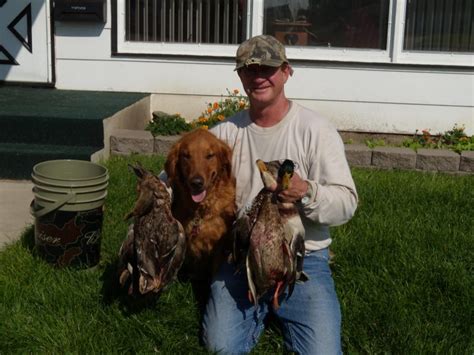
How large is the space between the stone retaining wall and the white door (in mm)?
1889

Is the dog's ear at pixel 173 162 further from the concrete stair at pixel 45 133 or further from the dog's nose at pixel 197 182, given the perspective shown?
the concrete stair at pixel 45 133

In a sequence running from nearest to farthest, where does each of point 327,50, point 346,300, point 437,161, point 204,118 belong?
point 346,300 → point 437,161 → point 204,118 → point 327,50

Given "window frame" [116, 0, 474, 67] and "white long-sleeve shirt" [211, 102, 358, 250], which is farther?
"window frame" [116, 0, 474, 67]

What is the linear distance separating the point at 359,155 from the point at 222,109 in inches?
67.3

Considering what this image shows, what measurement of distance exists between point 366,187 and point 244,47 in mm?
2775

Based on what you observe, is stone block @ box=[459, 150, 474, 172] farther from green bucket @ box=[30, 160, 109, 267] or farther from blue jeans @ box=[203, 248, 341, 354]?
green bucket @ box=[30, 160, 109, 267]

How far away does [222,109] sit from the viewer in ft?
23.2

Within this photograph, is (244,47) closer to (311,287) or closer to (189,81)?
(311,287)

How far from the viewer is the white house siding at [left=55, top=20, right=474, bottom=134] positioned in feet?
23.5

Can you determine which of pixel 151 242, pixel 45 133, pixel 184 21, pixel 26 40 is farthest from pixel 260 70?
pixel 26 40

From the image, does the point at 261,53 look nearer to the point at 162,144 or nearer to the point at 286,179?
the point at 286,179

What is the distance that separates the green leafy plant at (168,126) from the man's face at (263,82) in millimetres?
3594

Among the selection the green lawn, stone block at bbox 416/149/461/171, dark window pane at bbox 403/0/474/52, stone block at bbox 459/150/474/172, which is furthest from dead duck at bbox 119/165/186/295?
dark window pane at bbox 403/0/474/52

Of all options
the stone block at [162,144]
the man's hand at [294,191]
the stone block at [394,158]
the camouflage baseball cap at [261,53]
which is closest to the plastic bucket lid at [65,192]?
the camouflage baseball cap at [261,53]
